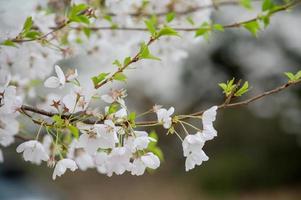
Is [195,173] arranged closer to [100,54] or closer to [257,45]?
[257,45]

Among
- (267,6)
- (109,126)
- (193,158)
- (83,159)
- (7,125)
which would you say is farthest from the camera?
(83,159)

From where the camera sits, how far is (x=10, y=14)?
1505 millimetres

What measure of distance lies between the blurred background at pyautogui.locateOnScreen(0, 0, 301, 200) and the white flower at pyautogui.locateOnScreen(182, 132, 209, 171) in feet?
23.5

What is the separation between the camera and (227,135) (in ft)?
40.7

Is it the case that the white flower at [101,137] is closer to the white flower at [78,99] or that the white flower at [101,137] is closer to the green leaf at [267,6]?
the white flower at [78,99]

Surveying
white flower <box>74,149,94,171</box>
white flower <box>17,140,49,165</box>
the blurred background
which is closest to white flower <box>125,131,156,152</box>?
white flower <box>17,140,49,165</box>

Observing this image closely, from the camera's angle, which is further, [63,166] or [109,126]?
[63,166]

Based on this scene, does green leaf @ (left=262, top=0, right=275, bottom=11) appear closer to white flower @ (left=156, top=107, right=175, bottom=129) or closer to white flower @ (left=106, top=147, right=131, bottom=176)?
white flower @ (left=156, top=107, right=175, bottom=129)

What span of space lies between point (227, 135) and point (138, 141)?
37.5 feet

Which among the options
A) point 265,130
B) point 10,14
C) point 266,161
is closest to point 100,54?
point 10,14

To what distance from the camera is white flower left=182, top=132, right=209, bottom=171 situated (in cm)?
120

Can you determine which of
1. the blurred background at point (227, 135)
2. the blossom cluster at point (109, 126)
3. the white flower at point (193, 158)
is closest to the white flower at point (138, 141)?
the blossom cluster at point (109, 126)

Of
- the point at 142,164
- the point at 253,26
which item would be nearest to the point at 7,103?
the point at 142,164

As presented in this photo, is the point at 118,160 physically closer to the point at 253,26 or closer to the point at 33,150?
the point at 33,150
